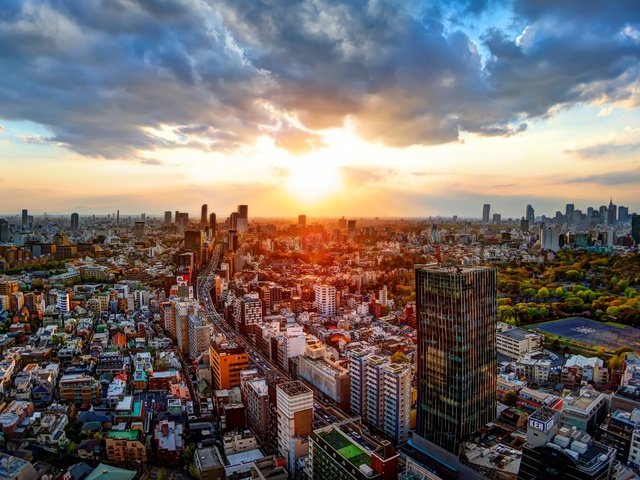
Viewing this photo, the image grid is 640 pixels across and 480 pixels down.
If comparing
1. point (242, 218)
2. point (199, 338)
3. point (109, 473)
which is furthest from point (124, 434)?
point (242, 218)

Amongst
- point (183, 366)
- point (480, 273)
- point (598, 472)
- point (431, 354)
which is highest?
point (480, 273)

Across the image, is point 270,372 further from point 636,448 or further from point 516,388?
point 636,448

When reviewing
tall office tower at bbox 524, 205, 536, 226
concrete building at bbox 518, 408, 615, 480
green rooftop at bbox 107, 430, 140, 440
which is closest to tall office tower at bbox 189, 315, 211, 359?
green rooftop at bbox 107, 430, 140, 440

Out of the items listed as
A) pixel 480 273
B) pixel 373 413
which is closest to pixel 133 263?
pixel 373 413

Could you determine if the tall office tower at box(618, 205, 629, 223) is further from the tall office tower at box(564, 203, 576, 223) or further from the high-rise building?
the high-rise building

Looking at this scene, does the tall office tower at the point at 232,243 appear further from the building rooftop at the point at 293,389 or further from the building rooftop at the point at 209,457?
the building rooftop at the point at 209,457

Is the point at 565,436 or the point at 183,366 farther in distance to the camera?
the point at 183,366

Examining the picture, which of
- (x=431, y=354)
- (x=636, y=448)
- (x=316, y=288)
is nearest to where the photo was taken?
(x=636, y=448)
